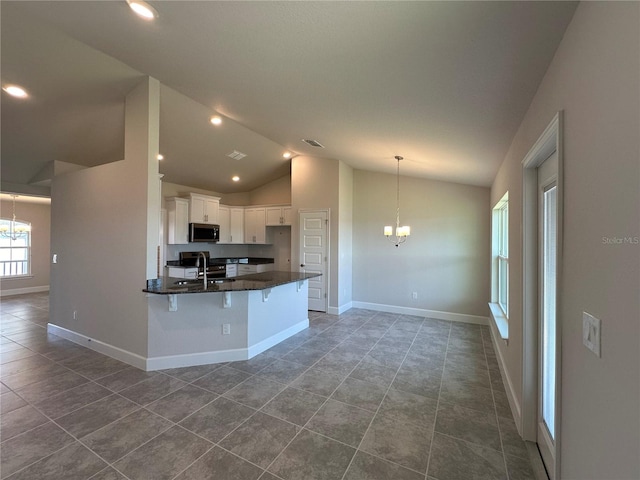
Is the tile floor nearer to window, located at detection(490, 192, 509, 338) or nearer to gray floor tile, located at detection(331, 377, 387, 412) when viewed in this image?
gray floor tile, located at detection(331, 377, 387, 412)

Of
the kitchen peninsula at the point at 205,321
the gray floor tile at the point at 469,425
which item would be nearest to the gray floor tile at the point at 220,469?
the gray floor tile at the point at 469,425

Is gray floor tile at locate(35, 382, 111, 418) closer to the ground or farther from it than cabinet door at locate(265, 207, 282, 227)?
closer to the ground

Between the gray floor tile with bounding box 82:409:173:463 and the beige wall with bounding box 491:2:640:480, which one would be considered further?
the gray floor tile with bounding box 82:409:173:463

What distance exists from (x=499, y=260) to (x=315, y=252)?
3.11 m

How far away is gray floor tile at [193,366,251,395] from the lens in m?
2.74

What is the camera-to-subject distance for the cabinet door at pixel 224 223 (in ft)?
22.5

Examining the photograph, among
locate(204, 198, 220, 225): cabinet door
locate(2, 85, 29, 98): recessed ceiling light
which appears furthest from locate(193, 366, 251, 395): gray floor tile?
locate(204, 198, 220, 225): cabinet door

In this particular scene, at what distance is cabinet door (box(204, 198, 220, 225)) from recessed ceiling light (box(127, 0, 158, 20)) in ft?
15.5

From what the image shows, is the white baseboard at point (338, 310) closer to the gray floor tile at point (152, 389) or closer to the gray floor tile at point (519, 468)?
the gray floor tile at point (152, 389)

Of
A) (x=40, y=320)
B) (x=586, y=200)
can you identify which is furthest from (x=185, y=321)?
(x=40, y=320)

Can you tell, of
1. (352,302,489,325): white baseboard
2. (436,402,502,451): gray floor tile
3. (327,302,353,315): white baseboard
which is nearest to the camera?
(436,402,502,451): gray floor tile

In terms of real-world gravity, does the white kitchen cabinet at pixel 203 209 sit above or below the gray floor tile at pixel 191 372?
above

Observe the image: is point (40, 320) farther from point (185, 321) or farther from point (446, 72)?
point (446, 72)

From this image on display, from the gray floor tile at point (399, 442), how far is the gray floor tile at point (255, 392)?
0.95 metres
